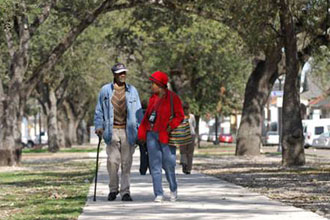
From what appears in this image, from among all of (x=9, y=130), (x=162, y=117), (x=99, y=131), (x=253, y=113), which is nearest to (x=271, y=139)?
(x=253, y=113)

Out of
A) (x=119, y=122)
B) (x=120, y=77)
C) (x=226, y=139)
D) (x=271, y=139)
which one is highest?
(x=226, y=139)

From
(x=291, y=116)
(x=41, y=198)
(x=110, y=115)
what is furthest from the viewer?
(x=291, y=116)

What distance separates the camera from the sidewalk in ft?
36.5

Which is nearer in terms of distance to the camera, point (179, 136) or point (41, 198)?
point (179, 136)

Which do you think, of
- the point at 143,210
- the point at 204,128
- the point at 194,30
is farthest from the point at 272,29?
the point at 204,128

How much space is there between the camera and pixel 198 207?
12367mm

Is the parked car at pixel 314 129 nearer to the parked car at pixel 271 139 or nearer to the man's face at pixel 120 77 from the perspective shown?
the parked car at pixel 271 139

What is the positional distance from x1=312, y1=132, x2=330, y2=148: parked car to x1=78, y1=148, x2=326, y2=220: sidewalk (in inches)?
1685

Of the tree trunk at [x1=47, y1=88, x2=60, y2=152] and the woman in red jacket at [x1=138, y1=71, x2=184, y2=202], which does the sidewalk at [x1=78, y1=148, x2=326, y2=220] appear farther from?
the tree trunk at [x1=47, y1=88, x2=60, y2=152]

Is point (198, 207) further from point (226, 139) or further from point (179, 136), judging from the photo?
point (226, 139)

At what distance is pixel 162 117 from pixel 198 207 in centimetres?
171

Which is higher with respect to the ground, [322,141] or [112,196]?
[322,141]

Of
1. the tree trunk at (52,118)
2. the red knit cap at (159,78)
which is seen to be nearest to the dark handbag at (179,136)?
the red knit cap at (159,78)

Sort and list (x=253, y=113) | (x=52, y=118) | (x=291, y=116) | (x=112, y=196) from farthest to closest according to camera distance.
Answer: (x=52, y=118) → (x=253, y=113) → (x=291, y=116) → (x=112, y=196)
